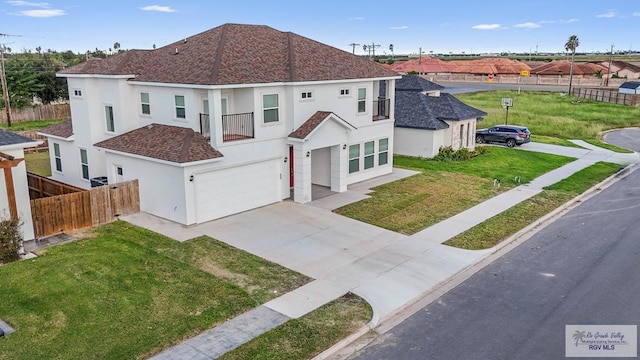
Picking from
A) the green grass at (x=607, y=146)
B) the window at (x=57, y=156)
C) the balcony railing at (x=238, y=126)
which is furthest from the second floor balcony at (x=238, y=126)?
the green grass at (x=607, y=146)

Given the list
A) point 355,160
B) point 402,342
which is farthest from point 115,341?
point 355,160

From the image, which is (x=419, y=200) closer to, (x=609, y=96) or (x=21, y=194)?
(x=21, y=194)

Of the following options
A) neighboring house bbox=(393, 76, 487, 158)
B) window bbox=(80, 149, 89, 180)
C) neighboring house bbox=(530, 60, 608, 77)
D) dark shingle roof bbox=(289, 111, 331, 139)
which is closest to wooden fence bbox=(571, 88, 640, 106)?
neighboring house bbox=(530, 60, 608, 77)

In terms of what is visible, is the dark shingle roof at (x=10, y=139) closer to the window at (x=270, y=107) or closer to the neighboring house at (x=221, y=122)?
the neighboring house at (x=221, y=122)

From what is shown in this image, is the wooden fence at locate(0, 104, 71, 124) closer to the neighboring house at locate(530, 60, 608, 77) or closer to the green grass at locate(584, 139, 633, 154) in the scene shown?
the green grass at locate(584, 139, 633, 154)

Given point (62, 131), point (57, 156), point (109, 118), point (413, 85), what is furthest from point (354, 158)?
point (57, 156)

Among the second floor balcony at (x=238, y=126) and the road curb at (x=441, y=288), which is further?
the second floor balcony at (x=238, y=126)
